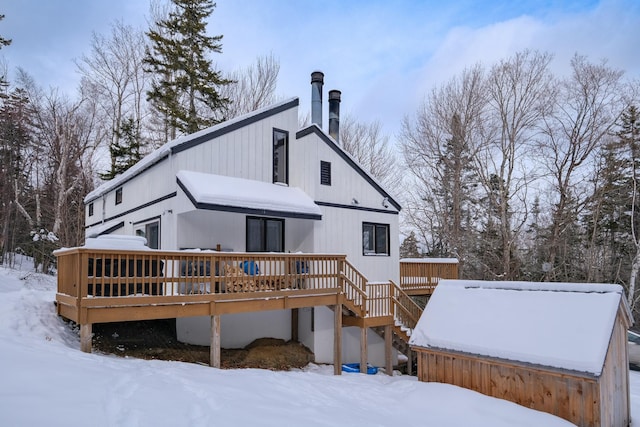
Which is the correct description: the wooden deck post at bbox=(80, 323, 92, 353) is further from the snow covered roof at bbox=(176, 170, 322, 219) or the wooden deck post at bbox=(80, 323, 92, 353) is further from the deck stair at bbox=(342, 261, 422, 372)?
the deck stair at bbox=(342, 261, 422, 372)

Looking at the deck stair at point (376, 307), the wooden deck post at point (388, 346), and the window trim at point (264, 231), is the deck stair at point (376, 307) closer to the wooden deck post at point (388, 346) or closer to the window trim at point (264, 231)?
the wooden deck post at point (388, 346)

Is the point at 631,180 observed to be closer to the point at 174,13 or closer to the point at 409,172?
the point at 409,172

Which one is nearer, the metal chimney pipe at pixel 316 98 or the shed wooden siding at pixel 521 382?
the shed wooden siding at pixel 521 382

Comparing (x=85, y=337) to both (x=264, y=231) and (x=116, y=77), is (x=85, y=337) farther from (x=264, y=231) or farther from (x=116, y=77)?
(x=116, y=77)

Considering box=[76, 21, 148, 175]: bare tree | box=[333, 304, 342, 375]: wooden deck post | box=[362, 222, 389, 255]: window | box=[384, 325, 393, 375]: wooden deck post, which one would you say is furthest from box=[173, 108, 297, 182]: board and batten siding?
box=[76, 21, 148, 175]: bare tree

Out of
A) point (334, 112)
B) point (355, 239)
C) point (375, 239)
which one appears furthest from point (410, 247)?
point (355, 239)

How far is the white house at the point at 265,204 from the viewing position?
32.3 feet

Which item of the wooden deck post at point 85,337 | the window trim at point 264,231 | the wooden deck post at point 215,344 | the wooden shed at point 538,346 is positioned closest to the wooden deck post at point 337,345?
the wooden shed at point 538,346

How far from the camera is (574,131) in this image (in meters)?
20.5

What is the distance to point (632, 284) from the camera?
1839cm

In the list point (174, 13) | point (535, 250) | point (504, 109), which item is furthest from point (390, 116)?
point (174, 13)

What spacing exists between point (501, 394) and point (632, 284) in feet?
51.4

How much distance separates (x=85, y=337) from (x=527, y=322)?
25.8 ft

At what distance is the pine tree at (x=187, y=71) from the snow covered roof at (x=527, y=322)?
18118mm
